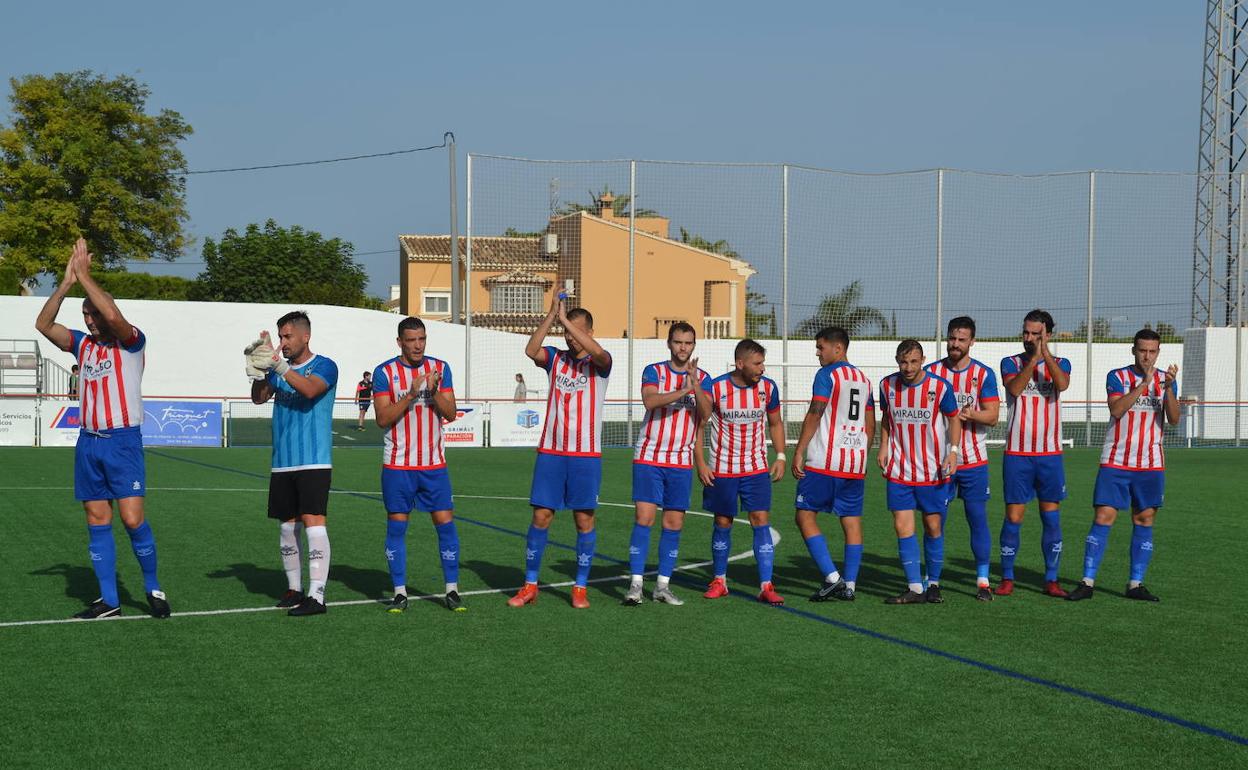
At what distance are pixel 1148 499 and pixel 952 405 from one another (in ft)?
6.12

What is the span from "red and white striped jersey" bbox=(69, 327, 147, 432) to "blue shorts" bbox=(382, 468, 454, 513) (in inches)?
69.8

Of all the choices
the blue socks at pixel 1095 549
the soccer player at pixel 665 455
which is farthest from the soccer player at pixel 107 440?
the blue socks at pixel 1095 549

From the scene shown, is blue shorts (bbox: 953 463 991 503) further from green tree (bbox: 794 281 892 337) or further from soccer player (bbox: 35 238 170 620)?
green tree (bbox: 794 281 892 337)

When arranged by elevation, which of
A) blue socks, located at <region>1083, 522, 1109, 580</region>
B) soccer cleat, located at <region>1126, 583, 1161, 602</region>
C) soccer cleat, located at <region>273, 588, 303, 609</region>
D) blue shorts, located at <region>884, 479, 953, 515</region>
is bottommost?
soccer cleat, located at <region>1126, 583, 1161, 602</region>

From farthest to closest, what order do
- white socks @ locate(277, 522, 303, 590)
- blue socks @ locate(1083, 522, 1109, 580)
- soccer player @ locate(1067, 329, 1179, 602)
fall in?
1. blue socks @ locate(1083, 522, 1109, 580)
2. soccer player @ locate(1067, 329, 1179, 602)
3. white socks @ locate(277, 522, 303, 590)

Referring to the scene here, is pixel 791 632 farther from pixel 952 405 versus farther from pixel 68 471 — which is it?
pixel 68 471

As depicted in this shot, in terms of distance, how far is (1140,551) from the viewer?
9.73 meters

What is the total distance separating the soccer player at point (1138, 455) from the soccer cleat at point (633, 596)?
341 centimetres

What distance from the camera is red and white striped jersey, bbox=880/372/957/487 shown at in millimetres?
9289

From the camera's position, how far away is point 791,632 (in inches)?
323

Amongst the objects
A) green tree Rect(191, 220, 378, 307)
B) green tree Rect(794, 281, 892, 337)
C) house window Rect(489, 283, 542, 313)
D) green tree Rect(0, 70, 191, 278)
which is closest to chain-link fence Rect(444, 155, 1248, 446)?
green tree Rect(794, 281, 892, 337)

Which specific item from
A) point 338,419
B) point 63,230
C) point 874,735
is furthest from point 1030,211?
point 63,230

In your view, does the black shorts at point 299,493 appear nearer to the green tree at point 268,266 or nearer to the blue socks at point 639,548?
the blue socks at point 639,548

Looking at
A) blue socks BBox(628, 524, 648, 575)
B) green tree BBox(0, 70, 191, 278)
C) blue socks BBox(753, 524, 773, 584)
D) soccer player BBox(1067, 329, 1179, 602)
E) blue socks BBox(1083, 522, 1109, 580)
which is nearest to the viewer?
blue socks BBox(628, 524, 648, 575)
